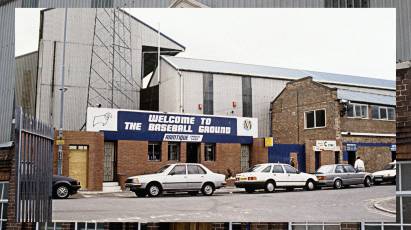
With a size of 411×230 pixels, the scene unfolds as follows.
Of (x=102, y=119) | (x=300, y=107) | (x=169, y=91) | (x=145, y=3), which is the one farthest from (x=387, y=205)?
(x=145, y=3)

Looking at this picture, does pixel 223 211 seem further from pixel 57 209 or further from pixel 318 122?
pixel 57 209

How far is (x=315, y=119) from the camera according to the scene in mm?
5270

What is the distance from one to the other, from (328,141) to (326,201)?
658 millimetres

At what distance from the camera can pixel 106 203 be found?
5.07 metres

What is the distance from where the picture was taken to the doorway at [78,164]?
5.06m

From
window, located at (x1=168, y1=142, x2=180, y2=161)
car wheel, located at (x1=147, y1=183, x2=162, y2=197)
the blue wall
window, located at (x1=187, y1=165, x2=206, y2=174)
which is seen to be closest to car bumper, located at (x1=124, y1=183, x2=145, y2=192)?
car wheel, located at (x1=147, y1=183, x2=162, y2=197)

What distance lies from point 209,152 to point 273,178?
764mm

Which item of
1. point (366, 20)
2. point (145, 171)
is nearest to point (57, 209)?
point (145, 171)

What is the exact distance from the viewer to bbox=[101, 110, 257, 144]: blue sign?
5.14 meters

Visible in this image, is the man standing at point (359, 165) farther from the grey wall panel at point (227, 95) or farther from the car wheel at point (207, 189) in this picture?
the car wheel at point (207, 189)

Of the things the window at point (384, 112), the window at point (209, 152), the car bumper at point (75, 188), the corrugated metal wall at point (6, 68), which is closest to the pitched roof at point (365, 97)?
the window at point (384, 112)

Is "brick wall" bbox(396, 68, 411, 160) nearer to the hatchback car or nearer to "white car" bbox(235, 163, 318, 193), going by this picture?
"white car" bbox(235, 163, 318, 193)

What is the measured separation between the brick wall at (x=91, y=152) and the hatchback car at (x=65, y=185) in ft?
0.21

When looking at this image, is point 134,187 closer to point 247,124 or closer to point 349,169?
point 247,124
